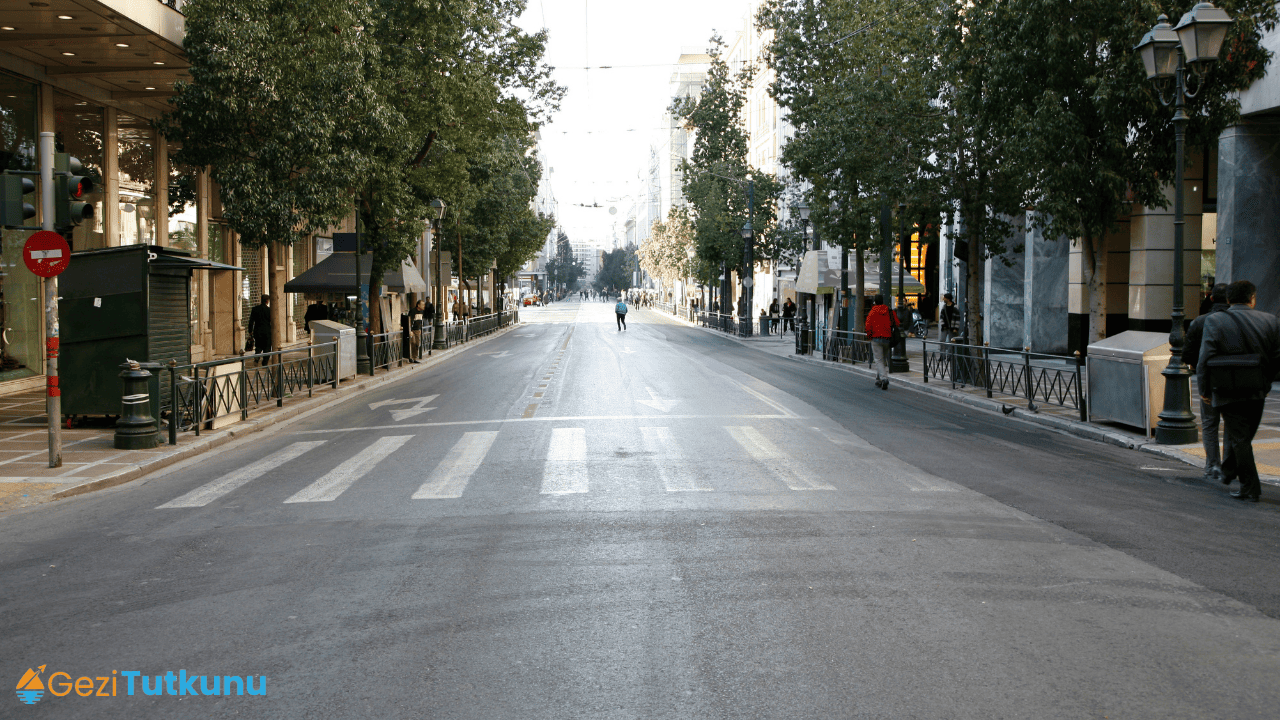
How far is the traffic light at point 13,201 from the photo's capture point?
10.0m

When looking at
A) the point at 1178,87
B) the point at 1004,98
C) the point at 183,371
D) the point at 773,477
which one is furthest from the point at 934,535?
the point at 1004,98

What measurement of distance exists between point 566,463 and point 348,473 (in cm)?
231

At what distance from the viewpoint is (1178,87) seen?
490 inches

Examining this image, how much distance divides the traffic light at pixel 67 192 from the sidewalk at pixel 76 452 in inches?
104

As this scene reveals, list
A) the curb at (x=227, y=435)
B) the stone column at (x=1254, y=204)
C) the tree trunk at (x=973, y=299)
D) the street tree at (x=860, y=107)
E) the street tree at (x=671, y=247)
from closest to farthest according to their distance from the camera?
the curb at (x=227, y=435) < the stone column at (x=1254, y=204) < the tree trunk at (x=973, y=299) < the street tree at (x=860, y=107) < the street tree at (x=671, y=247)

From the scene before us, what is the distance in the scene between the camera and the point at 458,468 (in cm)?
1045

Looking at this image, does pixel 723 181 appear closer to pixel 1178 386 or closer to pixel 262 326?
pixel 262 326

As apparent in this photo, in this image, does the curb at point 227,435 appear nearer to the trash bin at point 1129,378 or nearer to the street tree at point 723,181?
the trash bin at point 1129,378

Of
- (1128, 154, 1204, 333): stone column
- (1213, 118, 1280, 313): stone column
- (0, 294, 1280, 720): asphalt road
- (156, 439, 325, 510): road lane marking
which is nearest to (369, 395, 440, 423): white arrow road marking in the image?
(156, 439, 325, 510): road lane marking

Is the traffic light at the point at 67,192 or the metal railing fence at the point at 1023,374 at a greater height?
→ the traffic light at the point at 67,192

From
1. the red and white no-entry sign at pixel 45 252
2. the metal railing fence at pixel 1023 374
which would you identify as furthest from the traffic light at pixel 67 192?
the metal railing fence at pixel 1023 374

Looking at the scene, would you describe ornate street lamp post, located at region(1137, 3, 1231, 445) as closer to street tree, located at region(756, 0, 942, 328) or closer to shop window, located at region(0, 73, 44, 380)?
street tree, located at region(756, 0, 942, 328)

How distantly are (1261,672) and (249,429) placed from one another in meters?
12.9

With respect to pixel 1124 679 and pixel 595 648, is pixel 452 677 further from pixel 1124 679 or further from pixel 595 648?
pixel 1124 679
